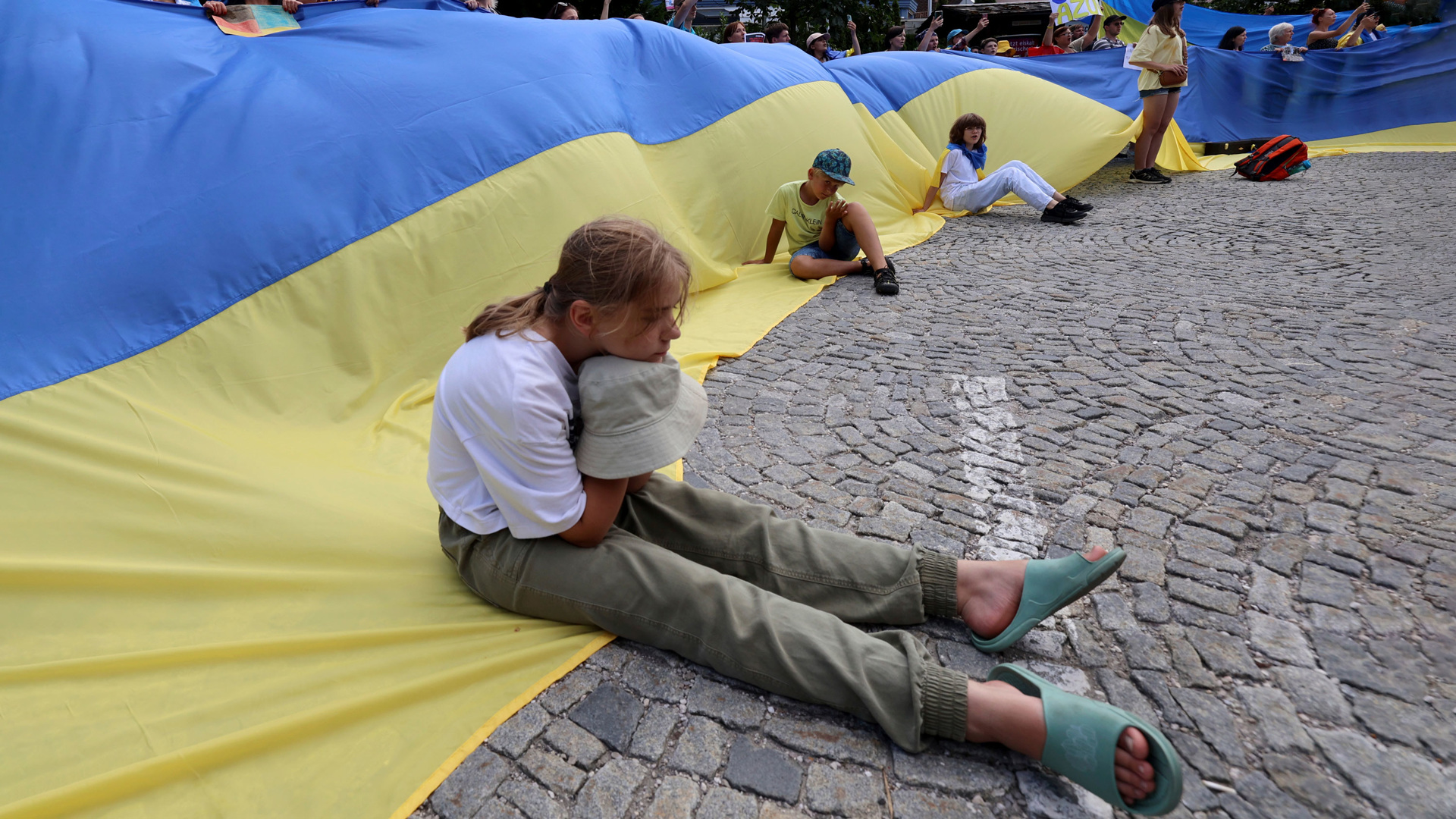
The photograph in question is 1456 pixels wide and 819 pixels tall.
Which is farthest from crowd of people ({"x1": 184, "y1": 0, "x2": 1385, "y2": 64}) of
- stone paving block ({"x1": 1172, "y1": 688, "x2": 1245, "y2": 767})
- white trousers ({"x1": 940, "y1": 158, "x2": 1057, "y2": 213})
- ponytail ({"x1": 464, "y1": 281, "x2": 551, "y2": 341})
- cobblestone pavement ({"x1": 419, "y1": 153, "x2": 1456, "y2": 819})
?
stone paving block ({"x1": 1172, "y1": 688, "x2": 1245, "y2": 767})

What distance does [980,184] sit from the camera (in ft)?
21.4

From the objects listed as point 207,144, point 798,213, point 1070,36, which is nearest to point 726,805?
point 207,144

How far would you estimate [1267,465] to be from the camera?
2.55 metres

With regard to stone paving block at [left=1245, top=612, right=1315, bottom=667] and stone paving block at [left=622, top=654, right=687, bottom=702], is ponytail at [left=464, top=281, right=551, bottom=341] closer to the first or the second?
stone paving block at [left=622, top=654, right=687, bottom=702]

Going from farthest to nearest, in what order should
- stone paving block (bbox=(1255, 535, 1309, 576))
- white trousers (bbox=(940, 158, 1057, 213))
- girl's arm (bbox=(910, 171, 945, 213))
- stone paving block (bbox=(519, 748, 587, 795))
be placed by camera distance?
girl's arm (bbox=(910, 171, 945, 213)), white trousers (bbox=(940, 158, 1057, 213)), stone paving block (bbox=(1255, 535, 1309, 576)), stone paving block (bbox=(519, 748, 587, 795))

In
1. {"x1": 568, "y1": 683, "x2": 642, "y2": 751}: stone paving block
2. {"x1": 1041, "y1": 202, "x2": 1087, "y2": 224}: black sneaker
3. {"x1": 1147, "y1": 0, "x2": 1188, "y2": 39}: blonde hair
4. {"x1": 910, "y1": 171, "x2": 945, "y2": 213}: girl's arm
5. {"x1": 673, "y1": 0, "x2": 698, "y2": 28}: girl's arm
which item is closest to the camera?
{"x1": 568, "y1": 683, "x2": 642, "y2": 751}: stone paving block

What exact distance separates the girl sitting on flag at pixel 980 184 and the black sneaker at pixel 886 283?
7.29ft

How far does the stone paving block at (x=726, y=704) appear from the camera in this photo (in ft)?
5.54

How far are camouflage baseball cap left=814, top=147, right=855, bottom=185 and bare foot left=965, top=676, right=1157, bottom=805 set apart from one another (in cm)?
375

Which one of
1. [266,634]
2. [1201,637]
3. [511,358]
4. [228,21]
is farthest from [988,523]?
[228,21]

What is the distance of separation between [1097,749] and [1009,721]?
0.53 ft

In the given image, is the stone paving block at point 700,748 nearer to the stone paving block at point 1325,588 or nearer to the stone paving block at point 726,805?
the stone paving block at point 726,805

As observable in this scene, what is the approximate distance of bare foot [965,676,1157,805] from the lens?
1.38 metres

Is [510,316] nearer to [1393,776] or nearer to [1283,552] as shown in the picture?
[1393,776]
